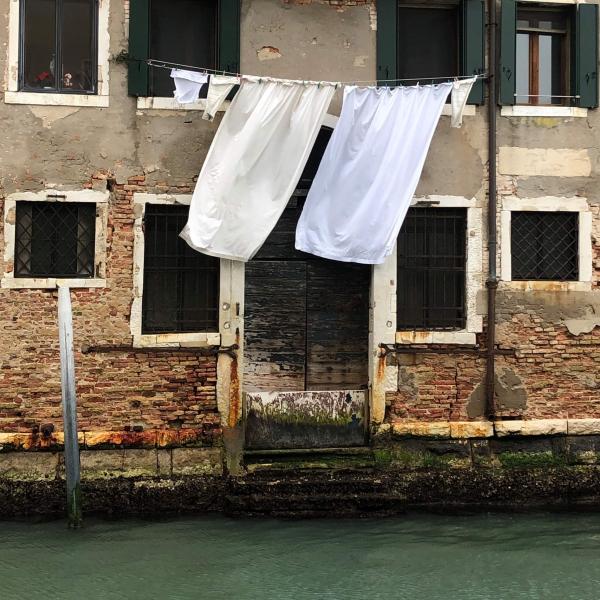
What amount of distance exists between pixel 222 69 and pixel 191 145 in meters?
0.73

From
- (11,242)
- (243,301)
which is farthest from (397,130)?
(11,242)

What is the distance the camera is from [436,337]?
785cm

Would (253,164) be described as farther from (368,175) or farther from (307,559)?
(307,559)

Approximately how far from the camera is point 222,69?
759 cm

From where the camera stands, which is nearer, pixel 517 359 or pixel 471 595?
pixel 471 595

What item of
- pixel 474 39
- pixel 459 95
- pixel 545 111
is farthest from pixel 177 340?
pixel 545 111

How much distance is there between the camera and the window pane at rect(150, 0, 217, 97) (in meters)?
7.72

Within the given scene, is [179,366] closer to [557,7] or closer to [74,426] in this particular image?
[74,426]

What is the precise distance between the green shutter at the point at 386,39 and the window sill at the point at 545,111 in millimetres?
1144

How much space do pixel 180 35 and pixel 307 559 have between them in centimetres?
473

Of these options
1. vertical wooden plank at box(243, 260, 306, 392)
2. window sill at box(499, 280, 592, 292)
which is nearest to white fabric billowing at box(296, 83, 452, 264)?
vertical wooden plank at box(243, 260, 306, 392)

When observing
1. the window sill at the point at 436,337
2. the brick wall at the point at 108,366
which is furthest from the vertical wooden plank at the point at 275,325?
the window sill at the point at 436,337

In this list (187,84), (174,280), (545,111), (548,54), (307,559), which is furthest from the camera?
(548,54)

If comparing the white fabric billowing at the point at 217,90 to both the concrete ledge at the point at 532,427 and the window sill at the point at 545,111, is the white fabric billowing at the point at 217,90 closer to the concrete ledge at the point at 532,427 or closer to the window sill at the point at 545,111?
the window sill at the point at 545,111
